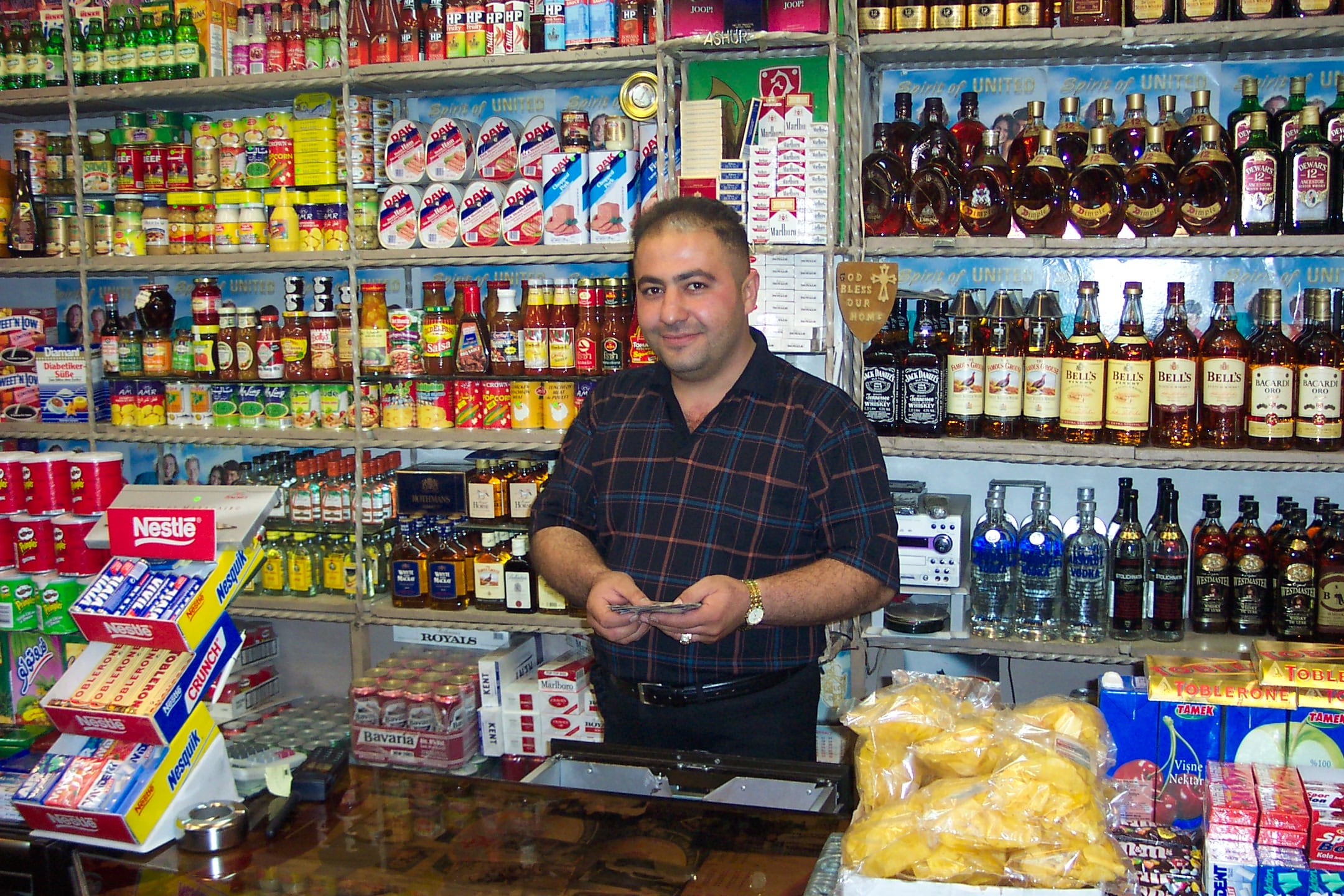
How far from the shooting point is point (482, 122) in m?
3.54

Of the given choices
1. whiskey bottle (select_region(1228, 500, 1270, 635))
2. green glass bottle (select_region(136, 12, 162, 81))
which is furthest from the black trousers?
green glass bottle (select_region(136, 12, 162, 81))

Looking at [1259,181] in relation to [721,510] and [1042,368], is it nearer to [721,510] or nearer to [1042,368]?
[1042,368]

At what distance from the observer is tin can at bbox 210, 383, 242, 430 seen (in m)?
3.62

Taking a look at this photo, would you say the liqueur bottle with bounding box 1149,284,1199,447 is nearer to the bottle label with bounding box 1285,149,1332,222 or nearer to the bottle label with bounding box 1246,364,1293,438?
the bottle label with bounding box 1246,364,1293,438

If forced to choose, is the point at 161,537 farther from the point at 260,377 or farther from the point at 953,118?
the point at 953,118

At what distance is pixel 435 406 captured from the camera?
3412 mm

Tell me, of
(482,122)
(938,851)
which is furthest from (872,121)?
(938,851)

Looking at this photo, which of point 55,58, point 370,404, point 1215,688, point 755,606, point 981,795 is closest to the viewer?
point 981,795

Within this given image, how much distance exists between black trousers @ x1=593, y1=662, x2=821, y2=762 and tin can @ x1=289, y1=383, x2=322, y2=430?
187cm

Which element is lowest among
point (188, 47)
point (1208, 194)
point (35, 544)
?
point (35, 544)

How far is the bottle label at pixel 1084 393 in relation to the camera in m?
2.79

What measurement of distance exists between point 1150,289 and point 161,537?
2.75 m

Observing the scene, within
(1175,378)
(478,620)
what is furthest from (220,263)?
(1175,378)

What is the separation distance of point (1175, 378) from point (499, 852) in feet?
7.08
